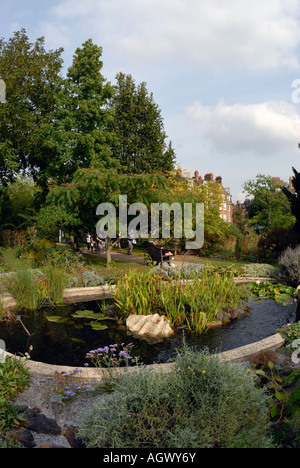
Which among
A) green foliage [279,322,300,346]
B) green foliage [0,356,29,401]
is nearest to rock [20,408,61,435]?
green foliage [0,356,29,401]

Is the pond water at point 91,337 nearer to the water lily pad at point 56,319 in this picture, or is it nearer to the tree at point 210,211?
the water lily pad at point 56,319

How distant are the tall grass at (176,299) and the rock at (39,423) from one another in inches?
138

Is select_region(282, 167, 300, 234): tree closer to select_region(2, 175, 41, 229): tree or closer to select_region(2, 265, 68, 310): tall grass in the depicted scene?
select_region(2, 265, 68, 310): tall grass

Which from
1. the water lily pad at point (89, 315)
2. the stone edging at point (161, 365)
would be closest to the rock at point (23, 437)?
the stone edging at point (161, 365)

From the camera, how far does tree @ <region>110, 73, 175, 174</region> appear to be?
26406 mm

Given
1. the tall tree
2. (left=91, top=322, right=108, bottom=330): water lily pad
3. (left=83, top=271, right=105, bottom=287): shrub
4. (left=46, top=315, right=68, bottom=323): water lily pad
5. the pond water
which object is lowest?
the pond water

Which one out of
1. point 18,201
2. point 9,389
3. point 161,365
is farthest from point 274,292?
point 18,201

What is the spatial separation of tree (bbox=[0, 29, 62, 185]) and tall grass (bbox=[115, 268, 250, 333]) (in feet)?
51.8

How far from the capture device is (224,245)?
20141mm

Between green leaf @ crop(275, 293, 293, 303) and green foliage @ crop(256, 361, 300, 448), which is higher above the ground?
green foliage @ crop(256, 361, 300, 448)

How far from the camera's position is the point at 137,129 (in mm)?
27016

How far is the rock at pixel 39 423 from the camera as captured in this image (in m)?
3.29
